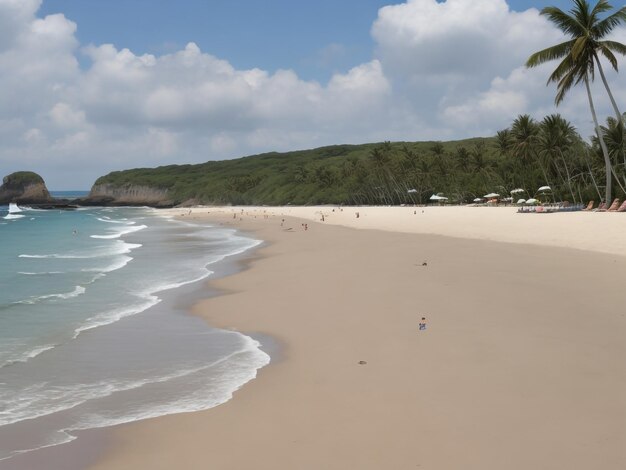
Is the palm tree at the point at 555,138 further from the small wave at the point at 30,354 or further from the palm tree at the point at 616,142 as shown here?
the small wave at the point at 30,354

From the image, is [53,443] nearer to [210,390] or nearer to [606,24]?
[210,390]

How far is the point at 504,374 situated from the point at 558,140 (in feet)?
210

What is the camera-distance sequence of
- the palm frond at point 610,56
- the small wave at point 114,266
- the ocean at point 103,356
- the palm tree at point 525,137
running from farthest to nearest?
the palm tree at point 525,137 → the palm frond at point 610,56 → the small wave at point 114,266 → the ocean at point 103,356

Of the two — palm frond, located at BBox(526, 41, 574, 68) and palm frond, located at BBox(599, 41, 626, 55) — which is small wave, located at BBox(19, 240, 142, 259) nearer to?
palm frond, located at BBox(526, 41, 574, 68)

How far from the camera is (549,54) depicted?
128 feet

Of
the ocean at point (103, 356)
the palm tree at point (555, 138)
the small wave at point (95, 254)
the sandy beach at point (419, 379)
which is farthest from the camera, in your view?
the palm tree at point (555, 138)

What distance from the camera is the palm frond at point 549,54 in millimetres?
38844

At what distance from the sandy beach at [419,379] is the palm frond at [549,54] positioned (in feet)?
81.0

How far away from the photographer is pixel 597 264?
19516mm

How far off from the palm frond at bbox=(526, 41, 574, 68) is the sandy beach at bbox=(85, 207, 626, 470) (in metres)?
24.7

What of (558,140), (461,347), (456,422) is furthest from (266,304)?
(558,140)

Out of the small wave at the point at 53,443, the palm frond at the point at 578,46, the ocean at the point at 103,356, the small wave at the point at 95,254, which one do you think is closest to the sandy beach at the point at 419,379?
the small wave at the point at 53,443

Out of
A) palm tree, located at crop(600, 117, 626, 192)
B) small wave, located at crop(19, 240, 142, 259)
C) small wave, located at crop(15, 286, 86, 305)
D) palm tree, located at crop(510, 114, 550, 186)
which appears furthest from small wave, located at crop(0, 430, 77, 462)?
palm tree, located at crop(510, 114, 550, 186)

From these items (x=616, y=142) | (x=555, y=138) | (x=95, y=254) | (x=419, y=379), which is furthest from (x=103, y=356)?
(x=555, y=138)
